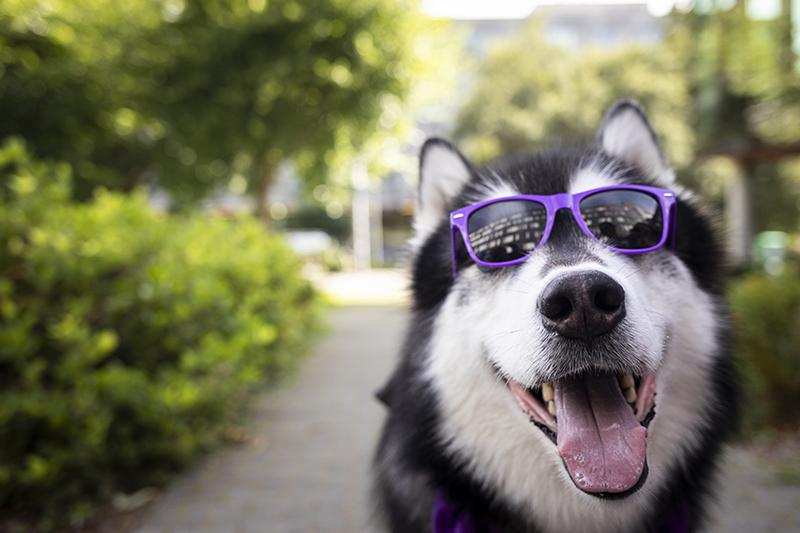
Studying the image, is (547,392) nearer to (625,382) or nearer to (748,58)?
(625,382)

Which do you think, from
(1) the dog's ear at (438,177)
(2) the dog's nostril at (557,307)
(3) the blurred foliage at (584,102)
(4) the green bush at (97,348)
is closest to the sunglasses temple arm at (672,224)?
(2) the dog's nostril at (557,307)

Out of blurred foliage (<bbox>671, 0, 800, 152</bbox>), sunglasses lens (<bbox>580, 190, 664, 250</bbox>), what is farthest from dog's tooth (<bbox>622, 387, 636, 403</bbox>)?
blurred foliage (<bbox>671, 0, 800, 152</bbox>)

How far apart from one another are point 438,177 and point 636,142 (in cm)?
77

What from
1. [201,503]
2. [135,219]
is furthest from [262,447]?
[135,219]

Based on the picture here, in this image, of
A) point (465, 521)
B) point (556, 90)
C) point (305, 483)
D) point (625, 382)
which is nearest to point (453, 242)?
point (625, 382)

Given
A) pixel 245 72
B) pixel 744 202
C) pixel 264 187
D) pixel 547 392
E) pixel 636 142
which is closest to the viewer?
pixel 547 392

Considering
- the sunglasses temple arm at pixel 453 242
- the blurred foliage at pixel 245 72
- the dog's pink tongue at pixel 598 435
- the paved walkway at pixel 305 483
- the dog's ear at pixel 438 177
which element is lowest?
the paved walkway at pixel 305 483

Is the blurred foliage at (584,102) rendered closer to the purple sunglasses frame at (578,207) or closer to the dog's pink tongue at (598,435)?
the purple sunglasses frame at (578,207)

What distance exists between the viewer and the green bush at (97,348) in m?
3.01

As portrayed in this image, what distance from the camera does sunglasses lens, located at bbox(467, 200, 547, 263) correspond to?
68.9 inches

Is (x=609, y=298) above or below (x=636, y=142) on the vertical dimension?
below

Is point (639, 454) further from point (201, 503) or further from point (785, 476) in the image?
point (785, 476)

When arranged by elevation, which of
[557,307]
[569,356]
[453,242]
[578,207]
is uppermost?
[578,207]

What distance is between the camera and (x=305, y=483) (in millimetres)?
4117
